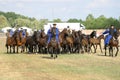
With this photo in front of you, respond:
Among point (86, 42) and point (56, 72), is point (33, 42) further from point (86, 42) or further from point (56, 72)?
point (56, 72)

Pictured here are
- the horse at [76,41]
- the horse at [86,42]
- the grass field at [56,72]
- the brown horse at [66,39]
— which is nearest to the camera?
the grass field at [56,72]

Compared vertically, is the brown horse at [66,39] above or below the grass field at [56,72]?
above

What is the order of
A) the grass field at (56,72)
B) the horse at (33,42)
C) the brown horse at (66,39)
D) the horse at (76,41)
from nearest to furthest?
the grass field at (56,72) < the horse at (33,42) < the brown horse at (66,39) < the horse at (76,41)

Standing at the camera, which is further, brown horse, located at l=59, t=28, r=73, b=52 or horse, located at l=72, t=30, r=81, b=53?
horse, located at l=72, t=30, r=81, b=53

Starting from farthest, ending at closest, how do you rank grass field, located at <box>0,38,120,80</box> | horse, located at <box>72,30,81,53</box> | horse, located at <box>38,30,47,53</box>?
horse, located at <box>72,30,81,53</box>, horse, located at <box>38,30,47,53</box>, grass field, located at <box>0,38,120,80</box>

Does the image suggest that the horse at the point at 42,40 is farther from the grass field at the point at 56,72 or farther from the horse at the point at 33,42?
the grass field at the point at 56,72

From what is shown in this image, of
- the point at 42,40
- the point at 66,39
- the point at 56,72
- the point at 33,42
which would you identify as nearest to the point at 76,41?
the point at 66,39

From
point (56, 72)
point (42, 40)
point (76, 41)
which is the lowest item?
point (56, 72)

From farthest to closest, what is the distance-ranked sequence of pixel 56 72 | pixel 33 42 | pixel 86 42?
A: pixel 86 42
pixel 33 42
pixel 56 72

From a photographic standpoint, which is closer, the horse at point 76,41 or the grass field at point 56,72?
the grass field at point 56,72

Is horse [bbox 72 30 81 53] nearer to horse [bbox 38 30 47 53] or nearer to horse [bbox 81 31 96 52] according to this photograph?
horse [bbox 81 31 96 52]

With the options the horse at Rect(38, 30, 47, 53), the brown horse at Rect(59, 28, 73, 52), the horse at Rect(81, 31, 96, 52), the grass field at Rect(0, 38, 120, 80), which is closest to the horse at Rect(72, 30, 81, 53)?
the brown horse at Rect(59, 28, 73, 52)

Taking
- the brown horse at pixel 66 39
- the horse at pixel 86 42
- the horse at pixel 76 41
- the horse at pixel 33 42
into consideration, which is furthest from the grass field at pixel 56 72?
the horse at pixel 86 42

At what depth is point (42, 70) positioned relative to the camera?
2150 cm
